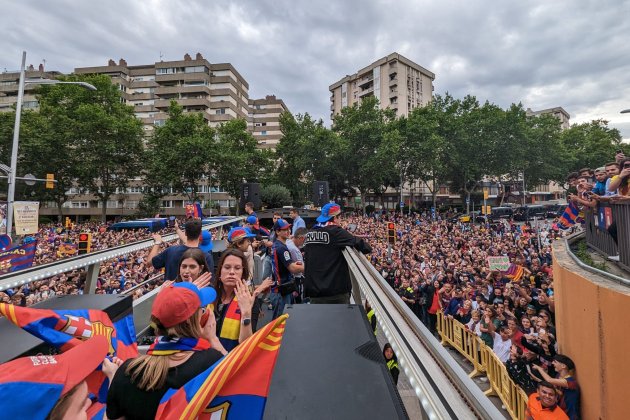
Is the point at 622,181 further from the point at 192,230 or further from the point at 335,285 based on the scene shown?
the point at 192,230

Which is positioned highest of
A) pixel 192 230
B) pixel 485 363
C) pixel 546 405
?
pixel 192 230

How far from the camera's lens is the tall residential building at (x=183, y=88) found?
57.1 m

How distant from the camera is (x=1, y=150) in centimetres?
3619

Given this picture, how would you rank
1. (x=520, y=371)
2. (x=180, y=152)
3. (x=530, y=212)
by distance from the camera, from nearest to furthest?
(x=520, y=371) → (x=180, y=152) → (x=530, y=212)

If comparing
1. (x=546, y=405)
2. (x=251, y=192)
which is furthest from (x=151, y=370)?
(x=251, y=192)

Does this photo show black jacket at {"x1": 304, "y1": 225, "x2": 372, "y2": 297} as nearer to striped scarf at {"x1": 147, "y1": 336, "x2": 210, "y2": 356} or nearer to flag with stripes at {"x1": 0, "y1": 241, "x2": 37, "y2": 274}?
striped scarf at {"x1": 147, "y1": 336, "x2": 210, "y2": 356}

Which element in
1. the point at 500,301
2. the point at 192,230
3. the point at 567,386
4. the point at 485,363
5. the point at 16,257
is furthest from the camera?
the point at 500,301

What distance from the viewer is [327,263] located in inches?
145

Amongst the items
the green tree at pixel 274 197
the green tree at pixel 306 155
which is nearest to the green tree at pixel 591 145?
the green tree at pixel 306 155

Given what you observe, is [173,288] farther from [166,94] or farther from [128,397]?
[166,94]

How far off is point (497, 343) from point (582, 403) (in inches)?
91.4

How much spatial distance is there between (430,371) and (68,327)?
6.24ft

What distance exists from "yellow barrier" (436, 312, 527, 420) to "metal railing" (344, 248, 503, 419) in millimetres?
5472

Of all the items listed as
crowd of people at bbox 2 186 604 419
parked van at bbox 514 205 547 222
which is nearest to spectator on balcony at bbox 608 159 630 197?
crowd of people at bbox 2 186 604 419
